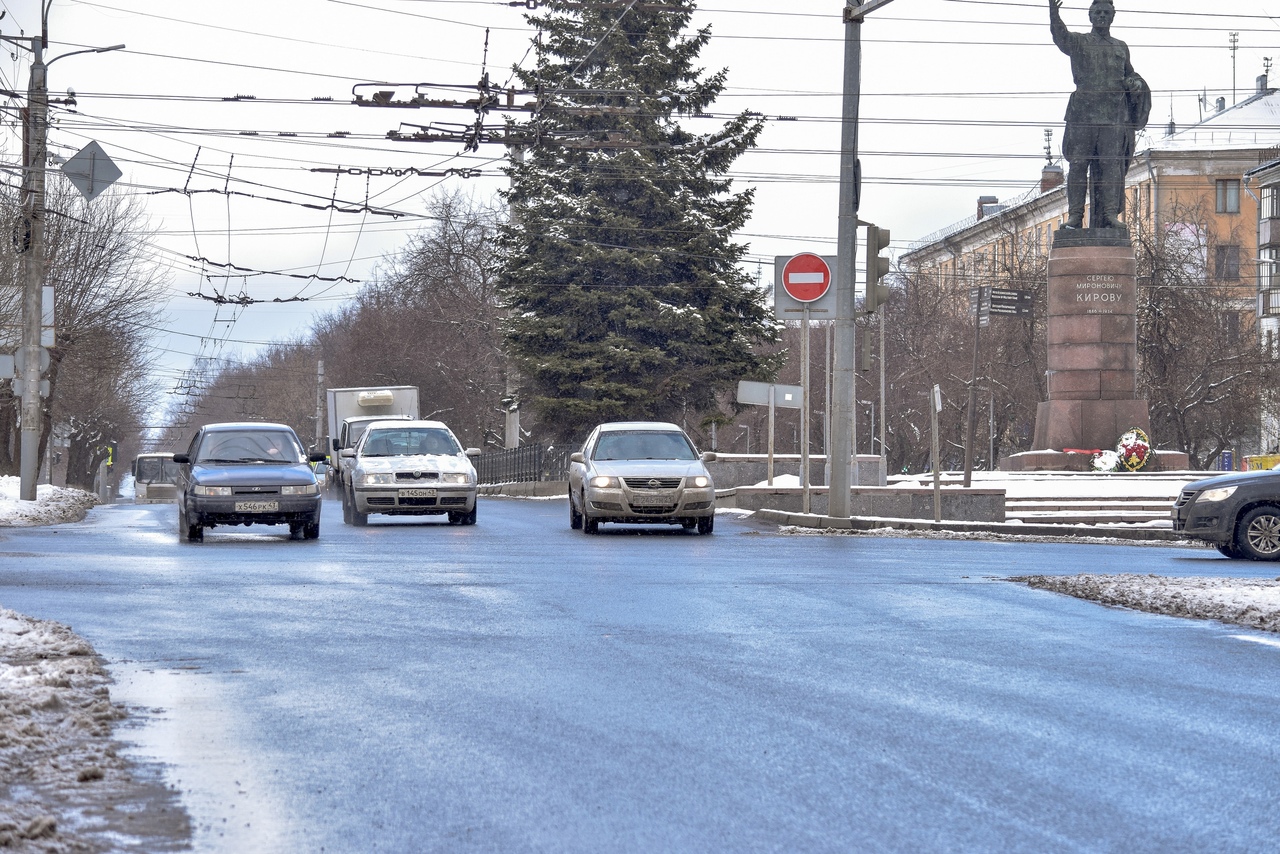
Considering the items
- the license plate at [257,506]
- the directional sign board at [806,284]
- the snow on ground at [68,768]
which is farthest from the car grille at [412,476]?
the snow on ground at [68,768]

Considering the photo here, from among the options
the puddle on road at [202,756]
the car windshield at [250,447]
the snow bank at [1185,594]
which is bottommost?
the puddle on road at [202,756]

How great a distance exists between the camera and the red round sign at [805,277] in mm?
26578

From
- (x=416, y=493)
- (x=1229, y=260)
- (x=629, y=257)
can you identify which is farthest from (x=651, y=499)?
(x=1229, y=260)

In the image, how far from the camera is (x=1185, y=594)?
12.9m

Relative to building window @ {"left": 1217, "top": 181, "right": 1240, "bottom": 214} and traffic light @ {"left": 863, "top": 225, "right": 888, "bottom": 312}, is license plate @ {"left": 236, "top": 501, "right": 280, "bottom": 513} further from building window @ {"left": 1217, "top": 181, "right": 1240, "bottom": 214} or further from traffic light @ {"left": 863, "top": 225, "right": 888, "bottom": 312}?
building window @ {"left": 1217, "top": 181, "right": 1240, "bottom": 214}

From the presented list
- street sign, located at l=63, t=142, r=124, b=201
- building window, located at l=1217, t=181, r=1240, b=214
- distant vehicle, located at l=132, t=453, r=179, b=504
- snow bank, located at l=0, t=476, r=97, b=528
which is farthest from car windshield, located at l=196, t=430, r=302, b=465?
building window, located at l=1217, t=181, r=1240, b=214

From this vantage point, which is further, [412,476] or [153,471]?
[153,471]

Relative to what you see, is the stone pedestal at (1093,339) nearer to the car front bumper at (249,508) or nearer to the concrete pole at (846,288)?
the concrete pole at (846,288)

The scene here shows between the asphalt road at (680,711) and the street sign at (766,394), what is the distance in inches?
574

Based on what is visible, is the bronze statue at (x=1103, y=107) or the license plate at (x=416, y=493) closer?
the license plate at (x=416, y=493)

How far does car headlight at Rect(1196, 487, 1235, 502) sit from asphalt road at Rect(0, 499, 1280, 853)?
6.51 metres

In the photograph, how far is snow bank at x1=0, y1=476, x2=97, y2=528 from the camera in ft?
96.1

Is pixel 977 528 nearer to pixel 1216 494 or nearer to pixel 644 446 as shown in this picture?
pixel 644 446

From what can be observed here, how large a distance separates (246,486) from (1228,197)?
77.4m
